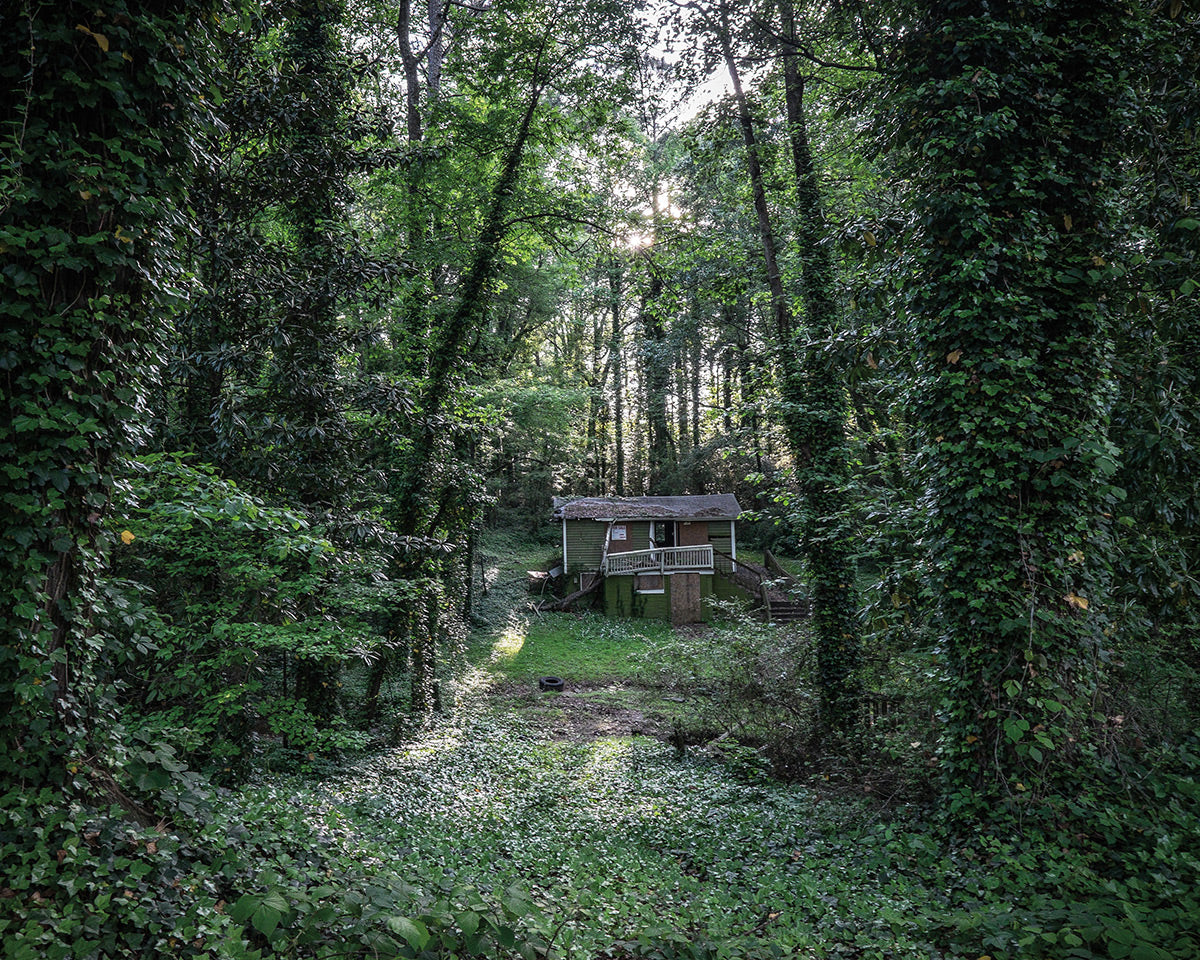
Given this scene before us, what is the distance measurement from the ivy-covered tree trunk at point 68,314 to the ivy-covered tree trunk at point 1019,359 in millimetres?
5698

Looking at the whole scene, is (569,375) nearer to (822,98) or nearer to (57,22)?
(822,98)

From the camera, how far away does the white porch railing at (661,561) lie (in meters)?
21.9

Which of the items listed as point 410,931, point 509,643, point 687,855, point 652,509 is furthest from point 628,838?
point 652,509

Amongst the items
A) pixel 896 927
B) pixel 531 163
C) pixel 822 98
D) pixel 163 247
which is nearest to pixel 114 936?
pixel 163 247

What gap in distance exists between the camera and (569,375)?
3192 centimetres

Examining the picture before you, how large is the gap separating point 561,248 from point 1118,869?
39.8 feet

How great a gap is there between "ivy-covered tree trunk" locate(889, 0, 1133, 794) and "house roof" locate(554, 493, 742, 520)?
1976cm

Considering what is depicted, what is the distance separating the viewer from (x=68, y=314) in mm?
3283

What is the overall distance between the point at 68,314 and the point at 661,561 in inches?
782

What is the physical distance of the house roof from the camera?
81.6 feet

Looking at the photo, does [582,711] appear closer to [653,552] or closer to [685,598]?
[685,598]

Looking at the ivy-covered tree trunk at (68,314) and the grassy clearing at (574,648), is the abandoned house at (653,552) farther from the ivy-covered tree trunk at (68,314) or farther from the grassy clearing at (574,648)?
the ivy-covered tree trunk at (68,314)

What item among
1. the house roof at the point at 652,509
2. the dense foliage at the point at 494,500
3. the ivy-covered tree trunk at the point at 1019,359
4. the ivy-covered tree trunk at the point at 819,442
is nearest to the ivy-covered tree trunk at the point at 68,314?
the dense foliage at the point at 494,500

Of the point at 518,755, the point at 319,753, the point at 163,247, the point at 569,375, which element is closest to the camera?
the point at 163,247
